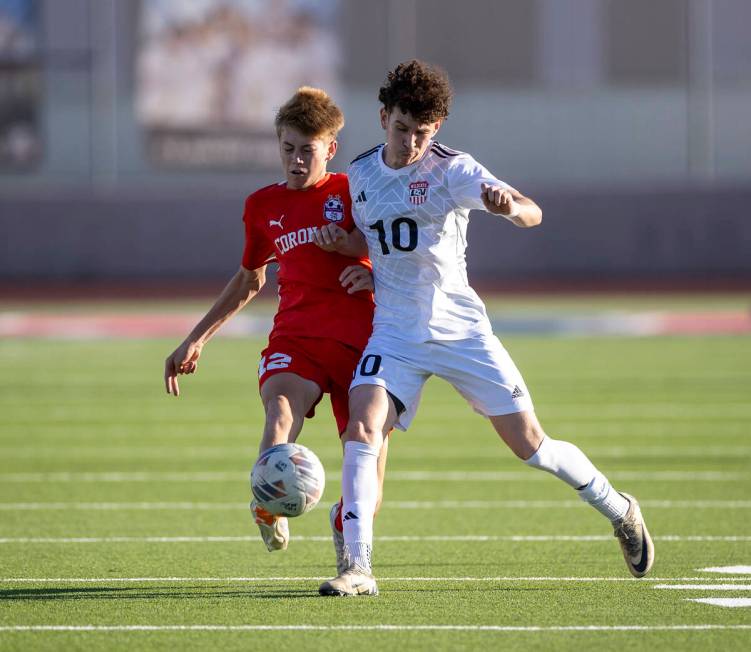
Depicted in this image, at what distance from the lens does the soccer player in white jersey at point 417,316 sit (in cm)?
652

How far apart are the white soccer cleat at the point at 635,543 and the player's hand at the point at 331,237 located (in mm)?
1736

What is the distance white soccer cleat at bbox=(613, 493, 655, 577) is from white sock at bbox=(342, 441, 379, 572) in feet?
3.81

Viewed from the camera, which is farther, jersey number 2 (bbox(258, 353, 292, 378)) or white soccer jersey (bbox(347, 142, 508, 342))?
jersey number 2 (bbox(258, 353, 292, 378))

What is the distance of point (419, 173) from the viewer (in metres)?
6.68

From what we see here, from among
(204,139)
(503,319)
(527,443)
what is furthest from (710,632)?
(204,139)

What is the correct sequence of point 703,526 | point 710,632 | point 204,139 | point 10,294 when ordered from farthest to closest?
point 204,139, point 10,294, point 703,526, point 710,632

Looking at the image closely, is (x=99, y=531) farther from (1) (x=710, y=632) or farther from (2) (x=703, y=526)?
(1) (x=710, y=632)

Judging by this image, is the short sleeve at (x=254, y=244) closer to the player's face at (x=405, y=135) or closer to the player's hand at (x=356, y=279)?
the player's hand at (x=356, y=279)

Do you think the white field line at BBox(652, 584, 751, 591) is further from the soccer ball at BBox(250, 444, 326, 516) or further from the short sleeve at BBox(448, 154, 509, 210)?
the short sleeve at BBox(448, 154, 509, 210)

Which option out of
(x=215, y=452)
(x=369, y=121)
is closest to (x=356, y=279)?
(x=215, y=452)

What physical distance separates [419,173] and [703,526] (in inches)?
119

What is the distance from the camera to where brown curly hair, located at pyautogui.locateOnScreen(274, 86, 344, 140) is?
6863 millimetres

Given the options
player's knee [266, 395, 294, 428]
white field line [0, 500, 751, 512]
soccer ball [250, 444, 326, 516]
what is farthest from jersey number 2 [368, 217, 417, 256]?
white field line [0, 500, 751, 512]

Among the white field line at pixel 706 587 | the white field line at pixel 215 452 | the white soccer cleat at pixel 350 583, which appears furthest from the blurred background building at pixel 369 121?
the white soccer cleat at pixel 350 583
